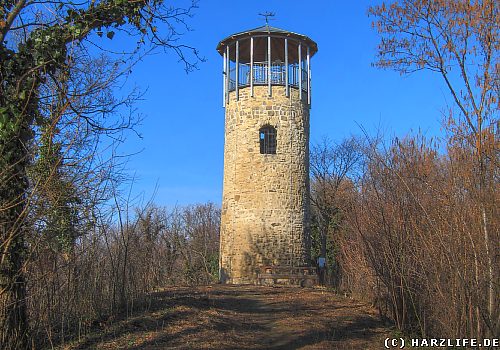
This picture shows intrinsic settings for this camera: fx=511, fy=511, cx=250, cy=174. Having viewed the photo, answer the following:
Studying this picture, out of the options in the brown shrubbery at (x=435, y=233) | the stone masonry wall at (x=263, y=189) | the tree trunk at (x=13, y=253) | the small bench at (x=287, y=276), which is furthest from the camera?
the stone masonry wall at (x=263, y=189)

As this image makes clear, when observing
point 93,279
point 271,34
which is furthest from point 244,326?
point 271,34

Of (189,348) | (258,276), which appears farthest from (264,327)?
(258,276)

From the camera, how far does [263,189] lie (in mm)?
19484

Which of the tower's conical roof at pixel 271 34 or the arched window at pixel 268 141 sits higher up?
the tower's conical roof at pixel 271 34

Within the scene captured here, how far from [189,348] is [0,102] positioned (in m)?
4.08

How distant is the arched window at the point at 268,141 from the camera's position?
20.4 meters

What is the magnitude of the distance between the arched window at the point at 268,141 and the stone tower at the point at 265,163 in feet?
0.13

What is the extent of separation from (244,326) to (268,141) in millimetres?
11651

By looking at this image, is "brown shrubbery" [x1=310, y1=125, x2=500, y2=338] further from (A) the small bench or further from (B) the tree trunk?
(A) the small bench

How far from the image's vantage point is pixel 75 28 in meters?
5.91

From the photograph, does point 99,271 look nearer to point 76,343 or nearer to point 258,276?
point 76,343

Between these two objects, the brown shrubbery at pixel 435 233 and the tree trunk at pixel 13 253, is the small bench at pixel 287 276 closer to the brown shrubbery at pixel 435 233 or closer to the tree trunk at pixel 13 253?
the brown shrubbery at pixel 435 233

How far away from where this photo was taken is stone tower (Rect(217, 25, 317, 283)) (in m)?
19.4

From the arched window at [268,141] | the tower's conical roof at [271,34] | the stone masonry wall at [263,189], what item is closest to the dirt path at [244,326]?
the stone masonry wall at [263,189]
